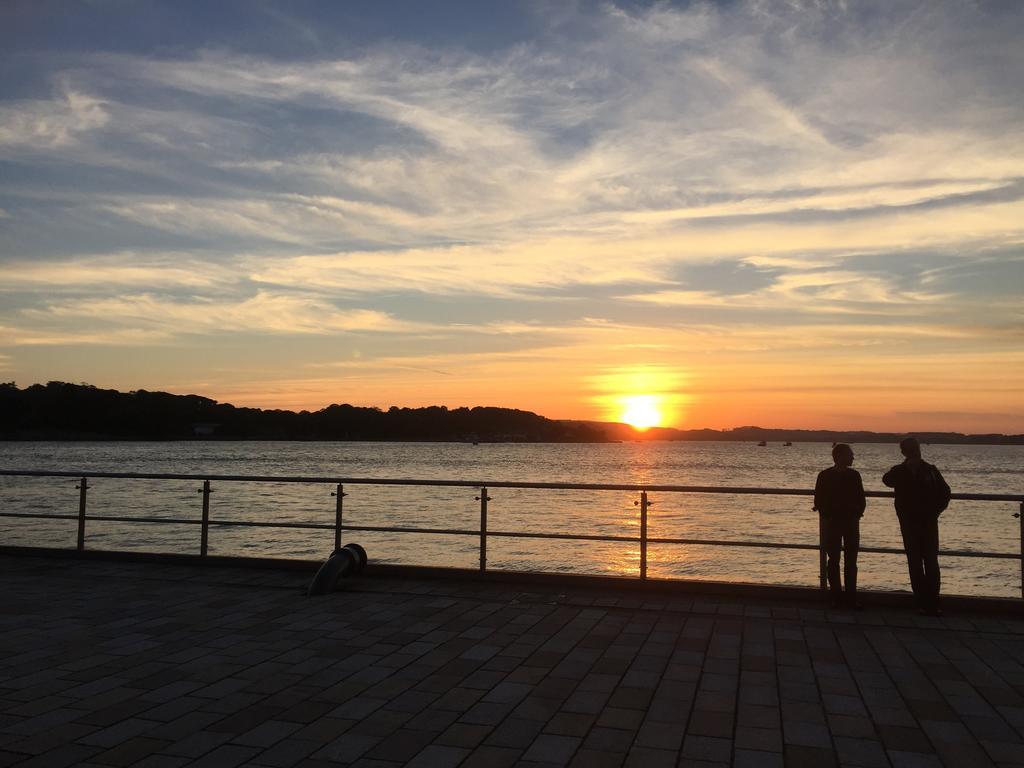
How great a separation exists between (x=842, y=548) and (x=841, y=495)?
576 millimetres

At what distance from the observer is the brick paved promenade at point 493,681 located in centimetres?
459

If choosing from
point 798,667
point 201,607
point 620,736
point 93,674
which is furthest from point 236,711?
point 798,667

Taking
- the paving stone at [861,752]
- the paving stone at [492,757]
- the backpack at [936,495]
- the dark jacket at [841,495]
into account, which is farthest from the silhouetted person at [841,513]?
the paving stone at [492,757]

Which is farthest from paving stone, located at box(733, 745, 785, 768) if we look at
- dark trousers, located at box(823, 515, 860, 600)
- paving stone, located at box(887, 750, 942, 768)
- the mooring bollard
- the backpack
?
the mooring bollard

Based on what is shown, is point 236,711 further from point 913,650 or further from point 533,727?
point 913,650

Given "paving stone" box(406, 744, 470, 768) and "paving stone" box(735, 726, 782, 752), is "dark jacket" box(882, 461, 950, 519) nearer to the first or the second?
"paving stone" box(735, 726, 782, 752)

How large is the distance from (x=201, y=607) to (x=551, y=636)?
3.63m

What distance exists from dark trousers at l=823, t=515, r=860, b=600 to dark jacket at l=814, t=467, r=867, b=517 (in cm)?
7

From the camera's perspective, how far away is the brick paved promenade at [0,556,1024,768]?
15.1ft

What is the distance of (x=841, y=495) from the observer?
8641 mm

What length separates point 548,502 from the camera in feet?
162

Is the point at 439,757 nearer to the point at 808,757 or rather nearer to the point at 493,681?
the point at 493,681

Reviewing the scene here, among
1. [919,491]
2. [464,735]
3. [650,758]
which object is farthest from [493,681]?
[919,491]

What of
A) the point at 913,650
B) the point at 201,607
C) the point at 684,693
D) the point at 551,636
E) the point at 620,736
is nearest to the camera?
the point at 620,736
